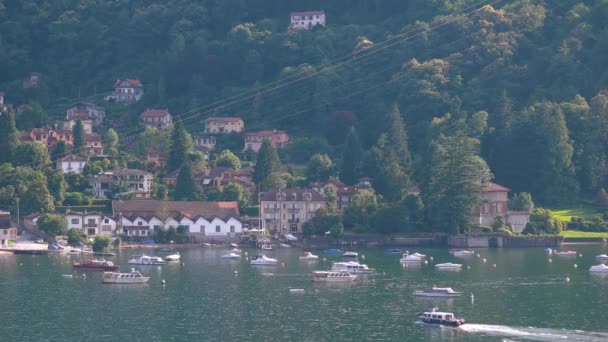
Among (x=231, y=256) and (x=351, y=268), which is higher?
(x=231, y=256)

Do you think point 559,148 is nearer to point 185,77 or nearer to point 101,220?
point 101,220

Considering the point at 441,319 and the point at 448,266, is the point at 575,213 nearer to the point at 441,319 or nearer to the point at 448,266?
the point at 448,266

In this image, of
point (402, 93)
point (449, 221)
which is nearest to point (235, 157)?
point (402, 93)

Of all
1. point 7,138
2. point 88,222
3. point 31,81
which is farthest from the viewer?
point 31,81

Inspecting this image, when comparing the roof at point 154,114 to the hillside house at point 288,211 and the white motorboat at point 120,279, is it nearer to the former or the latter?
the hillside house at point 288,211

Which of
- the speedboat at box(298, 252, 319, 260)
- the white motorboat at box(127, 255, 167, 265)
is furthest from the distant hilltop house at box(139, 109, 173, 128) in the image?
the white motorboat at box(127, 255, 167, 265)

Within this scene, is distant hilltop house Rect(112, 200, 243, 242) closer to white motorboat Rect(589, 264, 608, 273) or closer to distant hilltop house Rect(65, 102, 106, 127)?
white motorboat Rect(589, 264, 608, 273)

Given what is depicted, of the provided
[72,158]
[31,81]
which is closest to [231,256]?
[72,158]
